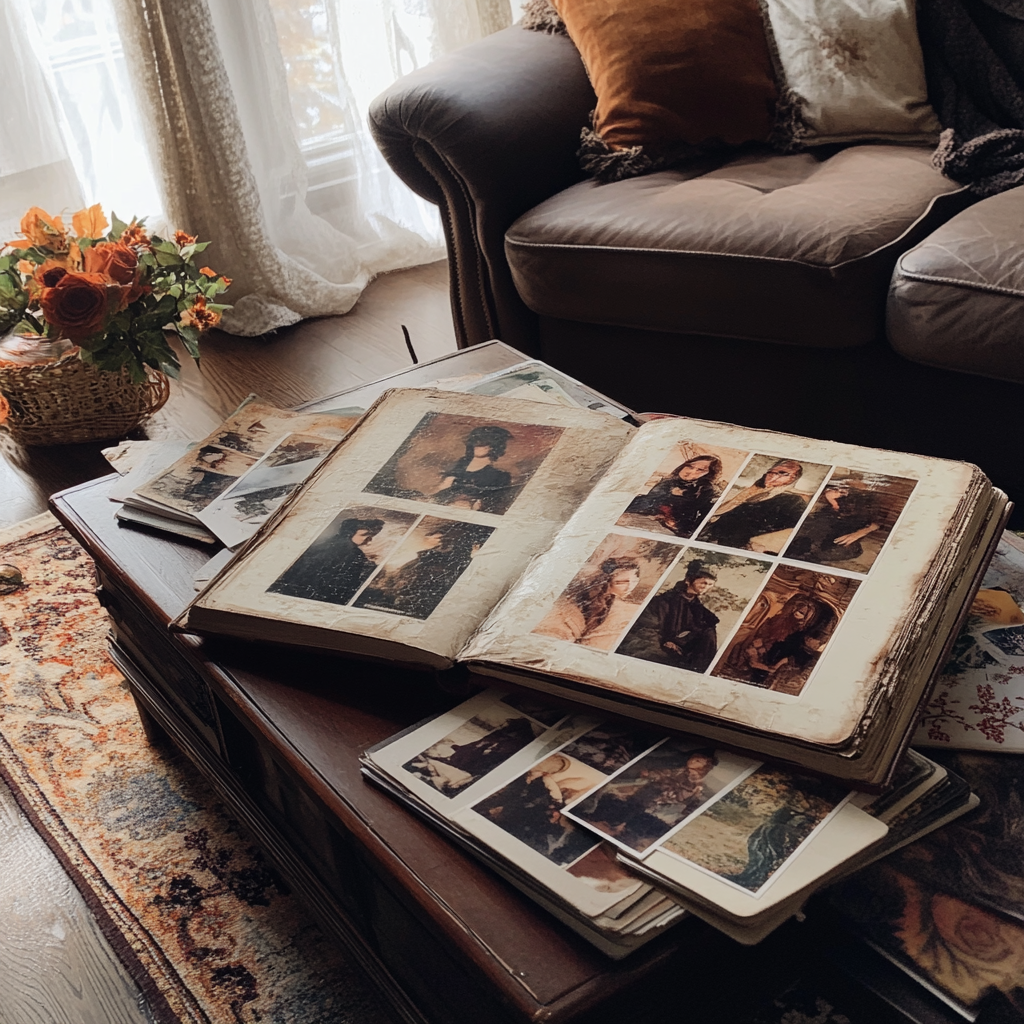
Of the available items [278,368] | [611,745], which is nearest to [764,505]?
[611,745]

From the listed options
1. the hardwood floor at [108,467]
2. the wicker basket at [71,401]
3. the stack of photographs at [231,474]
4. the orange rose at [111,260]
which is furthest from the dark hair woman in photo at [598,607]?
the wicker basket at [71,401]

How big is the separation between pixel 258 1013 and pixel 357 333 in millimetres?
1777

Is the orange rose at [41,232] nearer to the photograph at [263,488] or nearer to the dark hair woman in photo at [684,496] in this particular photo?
the photograph at [263,488]

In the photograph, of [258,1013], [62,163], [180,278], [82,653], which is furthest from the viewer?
[62,163]

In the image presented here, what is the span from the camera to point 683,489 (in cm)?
78

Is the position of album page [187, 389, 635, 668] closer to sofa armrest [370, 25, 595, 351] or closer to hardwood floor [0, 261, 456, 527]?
sofa armrest [370, 25, 595, 351]

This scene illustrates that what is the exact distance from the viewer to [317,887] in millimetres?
833

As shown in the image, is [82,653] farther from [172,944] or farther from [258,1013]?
[258,1013]

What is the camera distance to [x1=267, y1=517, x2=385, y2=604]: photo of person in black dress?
0.76 meters

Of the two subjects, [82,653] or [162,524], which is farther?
[82,653]

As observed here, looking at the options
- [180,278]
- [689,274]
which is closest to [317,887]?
[689,274]

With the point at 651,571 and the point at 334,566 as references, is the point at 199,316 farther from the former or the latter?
the point at 651,571

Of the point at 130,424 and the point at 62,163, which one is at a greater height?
the point at 62,163

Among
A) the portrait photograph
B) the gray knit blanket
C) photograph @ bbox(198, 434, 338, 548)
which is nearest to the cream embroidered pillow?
the gray knit blanket
